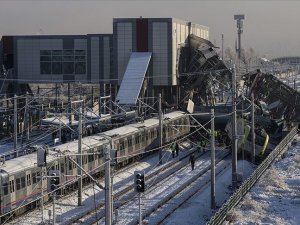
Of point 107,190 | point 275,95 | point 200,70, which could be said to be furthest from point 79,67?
point 107,190

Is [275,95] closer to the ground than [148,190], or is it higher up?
higher up

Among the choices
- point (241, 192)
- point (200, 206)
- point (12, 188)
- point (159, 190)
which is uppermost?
point (12, 188)

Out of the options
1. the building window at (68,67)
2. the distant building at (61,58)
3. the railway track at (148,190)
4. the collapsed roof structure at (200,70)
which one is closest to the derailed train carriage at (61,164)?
the railway track at (148,190)

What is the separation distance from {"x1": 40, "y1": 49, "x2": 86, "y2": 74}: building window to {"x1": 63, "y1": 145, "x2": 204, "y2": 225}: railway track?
22636mm

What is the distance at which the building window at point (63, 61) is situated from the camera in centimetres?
6450

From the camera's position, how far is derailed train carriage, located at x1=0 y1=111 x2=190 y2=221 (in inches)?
1039

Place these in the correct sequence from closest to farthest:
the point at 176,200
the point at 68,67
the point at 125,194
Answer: the point at 176,200, the point at 125,194, the point at 68,67

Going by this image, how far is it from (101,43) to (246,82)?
16.5m

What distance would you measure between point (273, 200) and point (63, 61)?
4042 centimetres

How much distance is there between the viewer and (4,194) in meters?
26.0

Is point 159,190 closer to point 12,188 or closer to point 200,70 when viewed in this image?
point 12,188

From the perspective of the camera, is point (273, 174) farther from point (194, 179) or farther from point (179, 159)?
point (179, 159)

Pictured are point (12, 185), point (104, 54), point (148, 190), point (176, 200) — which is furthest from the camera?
point (104, 54)

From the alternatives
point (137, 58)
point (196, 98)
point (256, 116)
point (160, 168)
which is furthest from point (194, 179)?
point (196, 98)
